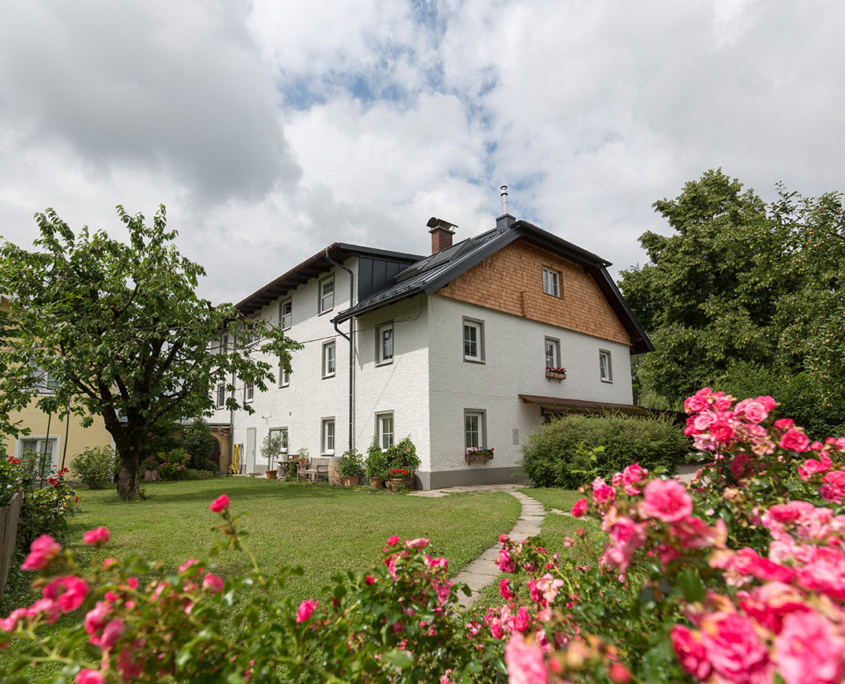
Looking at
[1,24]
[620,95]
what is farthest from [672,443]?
[1,24]

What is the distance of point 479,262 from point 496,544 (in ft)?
35.5

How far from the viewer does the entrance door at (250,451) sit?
75.3ft

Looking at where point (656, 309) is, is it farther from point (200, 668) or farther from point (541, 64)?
point (200, 668)

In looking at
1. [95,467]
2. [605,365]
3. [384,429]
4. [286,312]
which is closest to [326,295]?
[286,312]

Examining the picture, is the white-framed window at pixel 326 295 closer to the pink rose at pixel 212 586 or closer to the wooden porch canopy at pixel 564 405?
the wooden porch canopy at pixel 564 405

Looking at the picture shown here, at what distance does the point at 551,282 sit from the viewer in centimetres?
1866

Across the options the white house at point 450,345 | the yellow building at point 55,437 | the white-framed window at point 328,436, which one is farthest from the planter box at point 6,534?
the yellow building at point 55,437

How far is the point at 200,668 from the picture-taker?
136 cm

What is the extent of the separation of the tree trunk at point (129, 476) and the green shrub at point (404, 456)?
22.2ft

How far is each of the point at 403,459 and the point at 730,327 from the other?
16.3m

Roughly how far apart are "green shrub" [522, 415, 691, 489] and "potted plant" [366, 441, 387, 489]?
4234mm

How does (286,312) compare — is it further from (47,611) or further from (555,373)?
(47,611)

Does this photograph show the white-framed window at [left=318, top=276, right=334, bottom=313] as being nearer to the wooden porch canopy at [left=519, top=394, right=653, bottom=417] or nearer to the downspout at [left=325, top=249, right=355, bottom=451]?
the downspout at [left=325, top=249, right=355, bottom=451]

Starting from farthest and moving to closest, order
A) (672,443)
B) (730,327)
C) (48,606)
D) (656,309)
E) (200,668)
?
(656,309) < (730,327) < (672,443) < (200,668) < (48,606)
